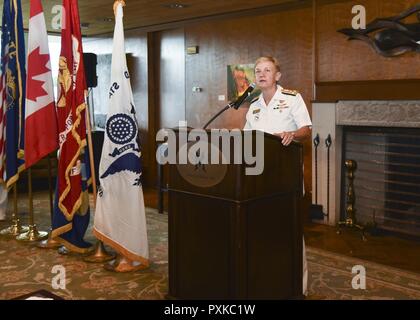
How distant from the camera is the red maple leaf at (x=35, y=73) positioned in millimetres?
3898

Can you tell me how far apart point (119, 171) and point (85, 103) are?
26.4 inches

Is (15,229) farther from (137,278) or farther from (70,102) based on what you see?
(137,278)

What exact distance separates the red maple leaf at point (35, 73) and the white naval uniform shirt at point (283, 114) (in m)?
2.04

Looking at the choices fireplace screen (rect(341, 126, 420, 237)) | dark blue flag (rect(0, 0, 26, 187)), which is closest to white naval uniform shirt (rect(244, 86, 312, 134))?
fireplace screen (rect(341, 126, 420, 237))

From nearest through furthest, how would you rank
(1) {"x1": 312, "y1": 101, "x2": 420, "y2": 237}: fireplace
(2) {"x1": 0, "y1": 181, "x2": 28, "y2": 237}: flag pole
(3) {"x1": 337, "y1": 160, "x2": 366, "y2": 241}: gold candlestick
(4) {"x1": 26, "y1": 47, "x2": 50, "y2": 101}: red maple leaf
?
(4) {"x1": 26, "y1": 47, "x2": 50, "y2": 101}: red maple leaf < (1) {"x1": 312, "y1": 101, "x2": 420, "y2": 237}: fireplace < (2) {"x1": 0, "y1": 181, "x2": 28, "y2": 237}: flag pole < (3) {"x1": 337, "y1": 160, "x2": 366, "y2": 241}: gold candlestick

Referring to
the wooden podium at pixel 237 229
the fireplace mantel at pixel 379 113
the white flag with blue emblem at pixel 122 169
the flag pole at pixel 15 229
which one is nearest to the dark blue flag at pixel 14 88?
the flag pole at pixel 15 229

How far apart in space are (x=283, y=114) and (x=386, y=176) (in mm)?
2413

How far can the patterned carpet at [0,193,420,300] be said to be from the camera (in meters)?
3.11

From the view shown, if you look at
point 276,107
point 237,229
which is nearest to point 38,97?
point 276,107

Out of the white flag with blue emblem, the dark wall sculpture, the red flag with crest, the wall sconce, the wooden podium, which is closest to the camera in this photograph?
the wooden podium

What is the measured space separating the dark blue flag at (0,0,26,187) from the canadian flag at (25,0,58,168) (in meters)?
0.42

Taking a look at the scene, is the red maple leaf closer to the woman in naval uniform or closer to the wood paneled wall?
the woman in naval uniform

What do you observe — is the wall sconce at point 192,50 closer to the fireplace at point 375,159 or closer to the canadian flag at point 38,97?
the fireplace at point 375,159
